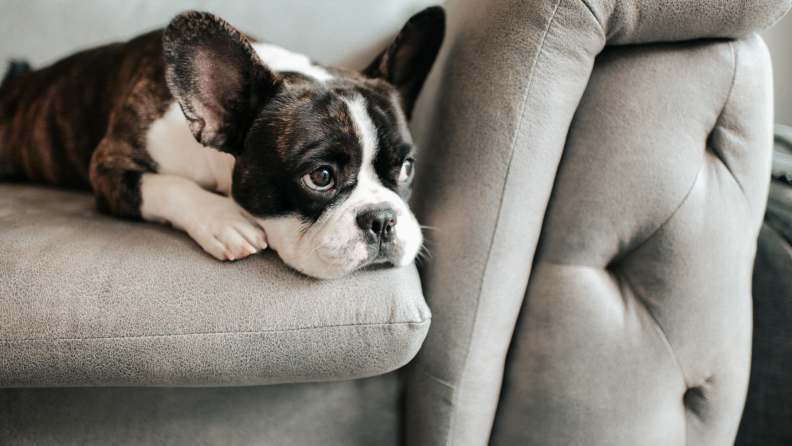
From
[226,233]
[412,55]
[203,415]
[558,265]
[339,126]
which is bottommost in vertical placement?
[203,415]

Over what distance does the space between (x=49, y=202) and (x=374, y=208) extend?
1157mm

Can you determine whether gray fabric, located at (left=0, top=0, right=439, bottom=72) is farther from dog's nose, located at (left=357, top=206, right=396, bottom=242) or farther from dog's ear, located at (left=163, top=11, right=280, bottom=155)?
dog's nose, located at (left=357, top=206, right=396, bottom=242)

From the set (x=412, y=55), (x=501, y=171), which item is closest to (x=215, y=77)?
(x=412, y=55)

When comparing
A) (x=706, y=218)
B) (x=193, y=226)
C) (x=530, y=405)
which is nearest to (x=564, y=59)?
(x=706, y=218)

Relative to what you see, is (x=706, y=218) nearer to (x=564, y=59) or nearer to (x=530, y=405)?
(x=564, y=59)

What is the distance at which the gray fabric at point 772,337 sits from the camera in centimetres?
127

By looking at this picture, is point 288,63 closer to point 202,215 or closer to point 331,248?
point 202,215

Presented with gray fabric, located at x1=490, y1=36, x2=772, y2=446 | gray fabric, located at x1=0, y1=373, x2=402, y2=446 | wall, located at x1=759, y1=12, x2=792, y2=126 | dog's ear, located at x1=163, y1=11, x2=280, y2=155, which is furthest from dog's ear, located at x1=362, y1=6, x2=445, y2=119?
wall, located at x1=759, y1=12, x2=792, y2=126

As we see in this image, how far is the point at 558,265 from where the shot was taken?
1.13m

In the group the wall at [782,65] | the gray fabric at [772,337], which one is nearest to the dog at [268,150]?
the gray fabric at [772,337]

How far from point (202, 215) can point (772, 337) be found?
1.67 metres

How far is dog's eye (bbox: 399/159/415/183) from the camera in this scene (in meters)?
1.22

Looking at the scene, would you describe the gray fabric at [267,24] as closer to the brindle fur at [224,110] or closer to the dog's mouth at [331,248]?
the brindle fur at [224,110]

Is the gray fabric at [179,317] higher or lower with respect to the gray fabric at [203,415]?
higher
